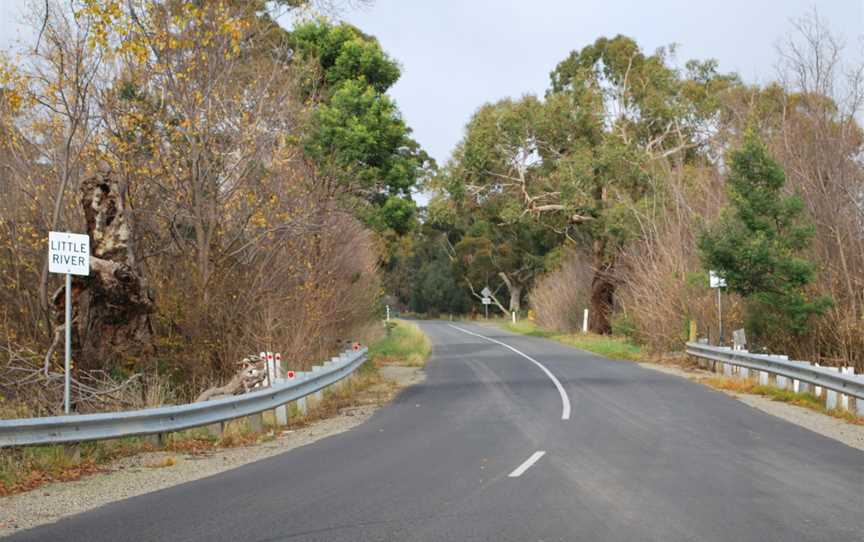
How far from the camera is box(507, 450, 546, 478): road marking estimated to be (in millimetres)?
10047

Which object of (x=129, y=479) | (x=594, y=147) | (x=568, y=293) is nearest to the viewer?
(x=129, y=479)

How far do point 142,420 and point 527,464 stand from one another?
189 inches

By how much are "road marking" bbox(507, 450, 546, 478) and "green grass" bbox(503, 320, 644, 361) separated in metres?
20.2

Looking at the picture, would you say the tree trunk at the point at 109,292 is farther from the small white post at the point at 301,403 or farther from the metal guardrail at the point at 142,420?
the metal guardrail at the point at 142,420

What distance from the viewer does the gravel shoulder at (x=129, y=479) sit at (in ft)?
27.9

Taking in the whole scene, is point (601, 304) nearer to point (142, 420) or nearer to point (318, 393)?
point (318, 393)

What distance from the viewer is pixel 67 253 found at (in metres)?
11.7

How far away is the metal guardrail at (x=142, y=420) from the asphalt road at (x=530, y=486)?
4.32 feet

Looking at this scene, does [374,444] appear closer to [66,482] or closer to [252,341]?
[66,482]

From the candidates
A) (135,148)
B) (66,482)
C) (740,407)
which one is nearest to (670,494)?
(66,482)

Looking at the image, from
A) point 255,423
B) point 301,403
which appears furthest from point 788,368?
point 255,423

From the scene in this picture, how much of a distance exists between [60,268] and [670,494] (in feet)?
25.3

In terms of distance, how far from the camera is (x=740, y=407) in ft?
55.8

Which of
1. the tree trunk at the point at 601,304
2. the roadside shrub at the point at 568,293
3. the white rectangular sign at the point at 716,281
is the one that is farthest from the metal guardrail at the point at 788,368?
the roadside shrub at the point at 568,293
